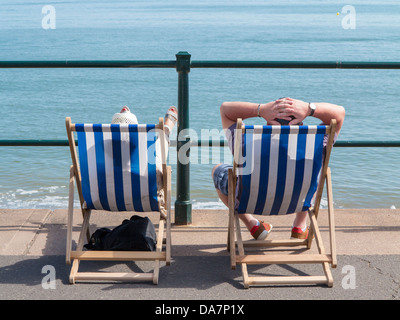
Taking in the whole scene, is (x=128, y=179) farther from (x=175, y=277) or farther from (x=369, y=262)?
(x=369, y=262)

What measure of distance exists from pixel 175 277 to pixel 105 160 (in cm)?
84

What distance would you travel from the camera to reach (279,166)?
3695 mm

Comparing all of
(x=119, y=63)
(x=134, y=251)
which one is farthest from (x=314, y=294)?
(x=119, y=63)

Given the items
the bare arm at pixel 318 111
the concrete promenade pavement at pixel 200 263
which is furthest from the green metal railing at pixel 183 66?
the bare arm at pixel 318 111

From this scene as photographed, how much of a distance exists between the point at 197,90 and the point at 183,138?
18.3m

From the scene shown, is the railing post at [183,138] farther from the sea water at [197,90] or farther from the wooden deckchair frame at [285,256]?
the sea water at [197,90]

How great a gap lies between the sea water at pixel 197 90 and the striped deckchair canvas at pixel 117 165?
397cm

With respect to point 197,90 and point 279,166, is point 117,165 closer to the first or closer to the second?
point 279,166

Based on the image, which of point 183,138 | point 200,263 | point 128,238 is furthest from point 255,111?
point 128,238

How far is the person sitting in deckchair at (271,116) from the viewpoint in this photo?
3.81 m

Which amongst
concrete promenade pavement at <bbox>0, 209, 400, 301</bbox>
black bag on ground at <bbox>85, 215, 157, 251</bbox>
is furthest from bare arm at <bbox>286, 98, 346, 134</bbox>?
black bag on ground at <bbox>85, 215, 157, 251</bbox>

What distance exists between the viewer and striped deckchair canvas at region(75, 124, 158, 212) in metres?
3.69

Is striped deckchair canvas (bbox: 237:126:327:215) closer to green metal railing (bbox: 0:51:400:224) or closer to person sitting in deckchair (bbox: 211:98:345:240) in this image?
person sitting in deckchair (bbox: 211:98:345:240)

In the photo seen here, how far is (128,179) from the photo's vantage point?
12.5 feet
